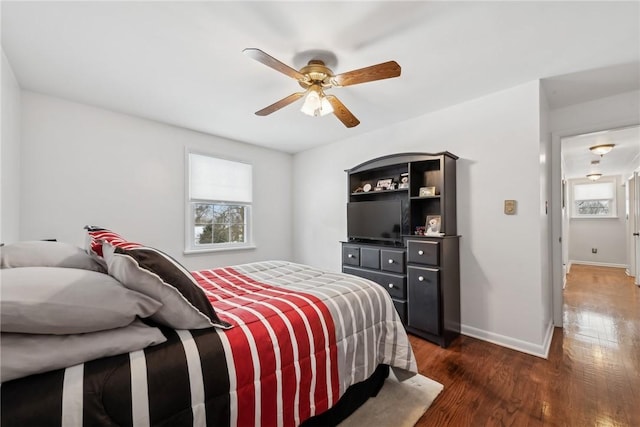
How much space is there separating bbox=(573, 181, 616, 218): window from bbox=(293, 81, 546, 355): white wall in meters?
6.65

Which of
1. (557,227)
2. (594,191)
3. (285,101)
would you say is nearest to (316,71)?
(285,101)

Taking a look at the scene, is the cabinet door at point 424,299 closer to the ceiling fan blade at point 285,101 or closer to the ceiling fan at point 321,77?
the ceiling fan at point 321,77

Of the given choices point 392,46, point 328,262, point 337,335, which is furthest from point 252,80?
point 328,262

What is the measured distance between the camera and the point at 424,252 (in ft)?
8.70

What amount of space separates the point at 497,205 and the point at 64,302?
3161 millimetres

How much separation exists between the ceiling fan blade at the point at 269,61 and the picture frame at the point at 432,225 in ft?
6.55

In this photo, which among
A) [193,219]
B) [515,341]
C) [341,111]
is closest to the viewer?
[341,111]

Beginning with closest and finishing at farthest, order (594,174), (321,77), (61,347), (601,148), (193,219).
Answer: (61,347) < (321,77) < (193,219) < (601,148) < (594,174)

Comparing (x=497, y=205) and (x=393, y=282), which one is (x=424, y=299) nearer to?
(x=393, y=282)

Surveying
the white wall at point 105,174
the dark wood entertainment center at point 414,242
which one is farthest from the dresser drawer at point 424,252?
the white wall at point 105,174

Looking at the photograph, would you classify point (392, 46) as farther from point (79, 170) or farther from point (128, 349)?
point (79, 170)

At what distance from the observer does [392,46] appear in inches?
77.7

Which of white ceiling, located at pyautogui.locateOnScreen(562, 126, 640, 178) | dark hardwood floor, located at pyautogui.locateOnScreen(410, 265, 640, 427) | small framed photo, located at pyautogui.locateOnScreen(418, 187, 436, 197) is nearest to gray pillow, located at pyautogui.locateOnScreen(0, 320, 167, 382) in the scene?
dark hardwood floor, located at pyautogui.locateOnScreen(410, 265, 640, 427)

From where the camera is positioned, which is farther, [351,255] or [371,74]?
[351,255]
